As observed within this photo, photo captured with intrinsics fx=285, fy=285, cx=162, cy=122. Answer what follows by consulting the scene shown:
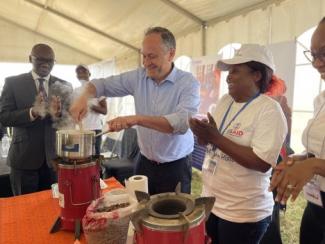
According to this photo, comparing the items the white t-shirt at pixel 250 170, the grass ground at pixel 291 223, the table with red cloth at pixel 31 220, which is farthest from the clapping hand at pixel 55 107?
A: the grass ground at pixel 291 223

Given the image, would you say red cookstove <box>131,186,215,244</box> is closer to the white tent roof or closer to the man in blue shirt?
the man in blue shirt

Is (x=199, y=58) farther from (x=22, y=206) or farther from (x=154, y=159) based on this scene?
(x=22, y=206)

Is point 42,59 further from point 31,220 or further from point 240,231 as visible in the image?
point 240,231

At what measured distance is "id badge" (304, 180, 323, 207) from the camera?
115 centimetres

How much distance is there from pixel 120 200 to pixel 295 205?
9.01 ft

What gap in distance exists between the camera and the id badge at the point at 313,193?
1.15m

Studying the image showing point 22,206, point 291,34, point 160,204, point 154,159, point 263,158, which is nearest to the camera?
point 160,204

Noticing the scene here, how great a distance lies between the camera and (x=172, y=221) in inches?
27.8

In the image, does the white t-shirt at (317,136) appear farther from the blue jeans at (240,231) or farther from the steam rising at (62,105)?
the steam rising at (62,105)

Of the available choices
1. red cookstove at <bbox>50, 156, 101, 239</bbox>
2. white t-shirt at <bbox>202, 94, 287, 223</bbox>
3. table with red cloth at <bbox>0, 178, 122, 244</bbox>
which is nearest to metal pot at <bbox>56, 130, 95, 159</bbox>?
red cookstove at <bbox>50, 156, 101, 239</bbox>

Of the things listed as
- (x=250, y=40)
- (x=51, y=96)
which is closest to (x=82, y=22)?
(x=250, y=40)

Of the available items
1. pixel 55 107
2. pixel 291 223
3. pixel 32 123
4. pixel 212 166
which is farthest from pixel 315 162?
pixel 291 223

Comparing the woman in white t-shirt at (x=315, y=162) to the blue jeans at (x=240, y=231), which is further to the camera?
the blue jeans at (x=240, y=231)

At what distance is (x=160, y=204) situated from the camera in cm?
81
